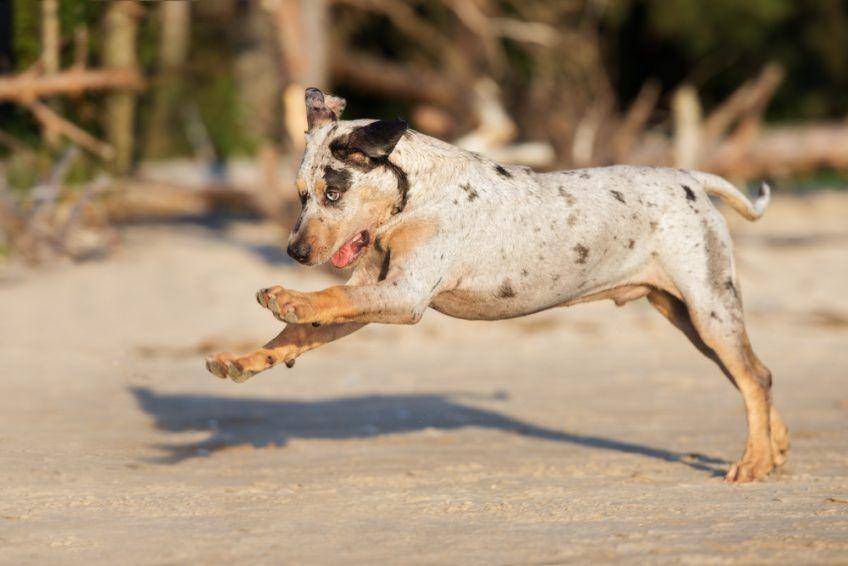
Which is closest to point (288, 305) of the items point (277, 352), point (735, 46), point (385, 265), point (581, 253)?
point (277, 352)

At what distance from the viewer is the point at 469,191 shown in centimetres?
611

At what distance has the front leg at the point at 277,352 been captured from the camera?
18.4ft

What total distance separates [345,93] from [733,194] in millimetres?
17039

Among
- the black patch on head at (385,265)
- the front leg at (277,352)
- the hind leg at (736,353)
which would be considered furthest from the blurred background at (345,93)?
the hind leg at (736,353)

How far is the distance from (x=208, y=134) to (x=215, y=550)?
18978mm

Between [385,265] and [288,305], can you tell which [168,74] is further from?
[288,305]

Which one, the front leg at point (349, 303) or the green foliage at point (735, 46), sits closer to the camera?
the front leg at point (349, 303)

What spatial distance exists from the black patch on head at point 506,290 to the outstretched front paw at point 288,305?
42.9 inches

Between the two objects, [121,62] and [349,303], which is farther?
[121,62]

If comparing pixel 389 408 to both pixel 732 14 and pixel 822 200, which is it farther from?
pixel 732 14

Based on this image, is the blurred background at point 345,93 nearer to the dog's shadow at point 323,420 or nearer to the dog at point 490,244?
the dog's shadow at point 323,420

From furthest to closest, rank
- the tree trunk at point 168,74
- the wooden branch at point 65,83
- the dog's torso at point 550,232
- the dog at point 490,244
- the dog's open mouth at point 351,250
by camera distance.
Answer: the tree trunk at point 168,74, the wooden branch at point 65,83, the dog's torso at point 550,232, the dog's open mouth at point 351,250, the dog at point 490,244

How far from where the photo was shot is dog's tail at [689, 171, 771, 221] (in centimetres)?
704

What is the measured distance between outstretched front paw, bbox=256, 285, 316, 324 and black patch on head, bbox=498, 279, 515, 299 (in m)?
1.09
